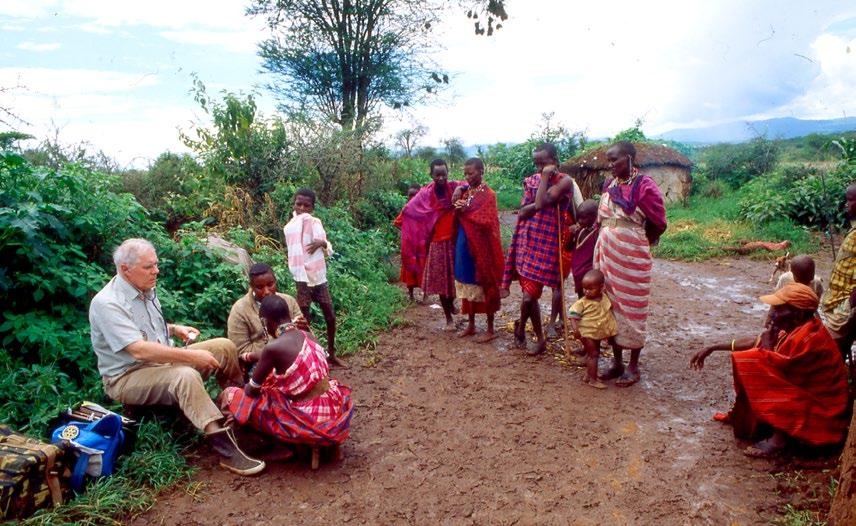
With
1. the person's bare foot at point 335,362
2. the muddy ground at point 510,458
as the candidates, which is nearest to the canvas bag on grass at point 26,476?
the muddy ground at point 510,458

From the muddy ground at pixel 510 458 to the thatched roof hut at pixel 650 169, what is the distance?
9.29 metres

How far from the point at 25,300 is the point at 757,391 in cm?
505

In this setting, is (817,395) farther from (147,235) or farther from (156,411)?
(147,235)

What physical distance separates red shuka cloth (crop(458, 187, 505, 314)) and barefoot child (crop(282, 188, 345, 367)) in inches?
55.7

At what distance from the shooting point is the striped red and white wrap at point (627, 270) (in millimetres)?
4383

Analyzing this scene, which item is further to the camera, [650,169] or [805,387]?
[650,169]

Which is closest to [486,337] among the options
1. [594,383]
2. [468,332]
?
[468,332]

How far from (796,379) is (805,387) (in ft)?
0.24

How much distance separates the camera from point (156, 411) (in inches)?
146

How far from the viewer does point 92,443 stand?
10.3 feet

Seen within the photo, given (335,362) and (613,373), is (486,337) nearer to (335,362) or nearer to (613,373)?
(613,373)

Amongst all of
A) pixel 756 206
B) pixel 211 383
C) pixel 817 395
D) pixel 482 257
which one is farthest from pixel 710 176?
pixel 211 383

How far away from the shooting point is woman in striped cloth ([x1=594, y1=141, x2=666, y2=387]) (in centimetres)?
433

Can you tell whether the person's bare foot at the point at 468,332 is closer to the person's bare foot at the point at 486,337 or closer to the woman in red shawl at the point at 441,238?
the person's bare foot at the point at 486,337
